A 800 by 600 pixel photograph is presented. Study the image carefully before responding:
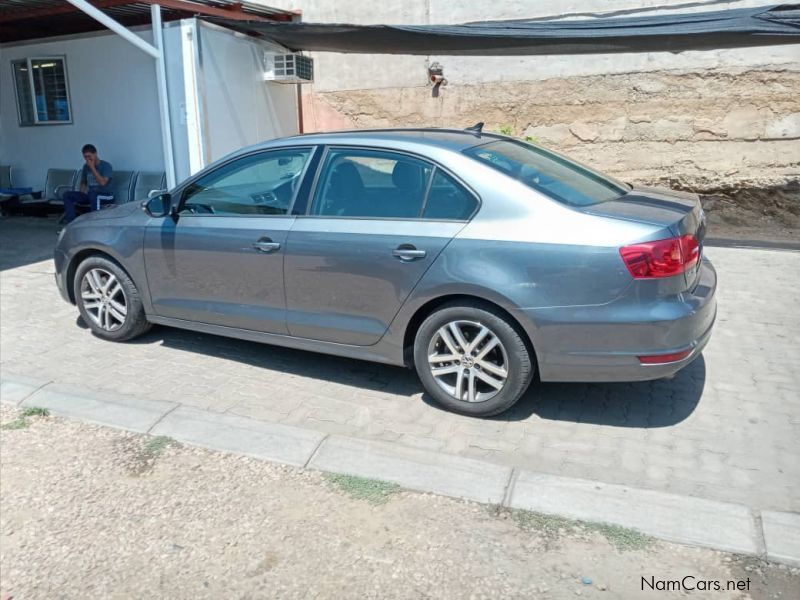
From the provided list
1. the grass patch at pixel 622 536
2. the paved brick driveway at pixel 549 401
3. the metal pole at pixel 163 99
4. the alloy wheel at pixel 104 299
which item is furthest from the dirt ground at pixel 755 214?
the alloy wheel at pixel 104 299

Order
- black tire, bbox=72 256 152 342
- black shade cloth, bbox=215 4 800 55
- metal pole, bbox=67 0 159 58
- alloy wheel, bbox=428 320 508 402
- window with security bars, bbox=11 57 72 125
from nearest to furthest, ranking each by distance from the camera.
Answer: alloy wheel, bbox=428 320 508 402 → black tire, bbox=72 256 152 342 → black shade cloth, bbox=215 4 800 55 → metal pole, bbox=67 0 159 58 → window with security bars, bbox=11 57 72 125

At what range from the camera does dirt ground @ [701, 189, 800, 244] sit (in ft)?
31.3

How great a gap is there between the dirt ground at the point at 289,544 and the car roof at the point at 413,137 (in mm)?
2114

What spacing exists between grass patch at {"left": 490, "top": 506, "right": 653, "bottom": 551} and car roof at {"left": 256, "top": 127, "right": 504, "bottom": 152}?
→ 2159mm

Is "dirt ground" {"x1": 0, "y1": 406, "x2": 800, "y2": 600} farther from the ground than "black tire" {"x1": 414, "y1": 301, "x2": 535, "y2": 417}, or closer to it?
closer to it

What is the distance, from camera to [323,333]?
181 inches

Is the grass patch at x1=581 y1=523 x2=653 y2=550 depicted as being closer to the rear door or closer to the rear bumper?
the rear bumper

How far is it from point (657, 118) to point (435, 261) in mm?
7105

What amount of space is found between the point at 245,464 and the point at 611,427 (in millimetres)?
2131

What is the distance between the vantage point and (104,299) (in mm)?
5543

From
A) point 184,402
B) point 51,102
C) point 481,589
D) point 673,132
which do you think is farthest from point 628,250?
point 51,102

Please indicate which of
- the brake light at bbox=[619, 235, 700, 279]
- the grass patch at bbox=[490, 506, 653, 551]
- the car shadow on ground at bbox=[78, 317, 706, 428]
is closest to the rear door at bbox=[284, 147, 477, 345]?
the car shadow on ground at bbox=[78, 317, 706, 428]
